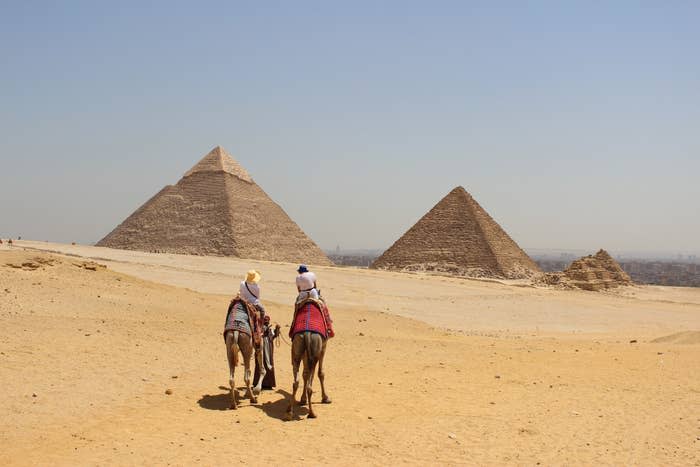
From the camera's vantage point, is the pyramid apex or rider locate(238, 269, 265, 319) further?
the pyramid apex

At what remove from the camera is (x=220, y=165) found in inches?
1895

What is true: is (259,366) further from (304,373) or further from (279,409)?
(304,373)

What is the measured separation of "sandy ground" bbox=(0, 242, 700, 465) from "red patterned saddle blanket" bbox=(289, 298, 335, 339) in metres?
0.92

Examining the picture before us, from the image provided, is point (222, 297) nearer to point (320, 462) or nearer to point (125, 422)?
point (125, 422)

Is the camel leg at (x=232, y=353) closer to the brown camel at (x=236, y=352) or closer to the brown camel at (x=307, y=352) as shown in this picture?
the brown camel at (x=236, y=352)

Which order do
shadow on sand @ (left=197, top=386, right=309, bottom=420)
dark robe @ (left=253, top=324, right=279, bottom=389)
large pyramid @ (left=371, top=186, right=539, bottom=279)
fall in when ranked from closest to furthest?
shadow on sand @ (left=197, top=386, right=309, bottom=420), dark robe @ (left=253, top=324, right=279, bottom=389), large pyramid @ (left=371, top=186, right=539, bottom=279)

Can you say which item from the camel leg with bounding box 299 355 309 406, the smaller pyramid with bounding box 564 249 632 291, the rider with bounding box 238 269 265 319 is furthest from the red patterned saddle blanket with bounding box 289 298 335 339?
the smaller pyramid with bounding box 564 249 632 291

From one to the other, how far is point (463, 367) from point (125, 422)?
5.19 m

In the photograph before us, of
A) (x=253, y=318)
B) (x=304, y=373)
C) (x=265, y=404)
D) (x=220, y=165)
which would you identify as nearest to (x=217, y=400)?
(x=265, y=404)

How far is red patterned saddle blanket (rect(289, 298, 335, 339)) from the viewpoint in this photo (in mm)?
7090

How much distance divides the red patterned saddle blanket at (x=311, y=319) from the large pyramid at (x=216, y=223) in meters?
34.2

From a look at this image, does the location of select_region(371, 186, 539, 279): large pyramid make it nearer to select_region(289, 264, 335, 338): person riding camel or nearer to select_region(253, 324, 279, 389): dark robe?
select_region(253, 324, 279, 389): dark robe

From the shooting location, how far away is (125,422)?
21.9 feet

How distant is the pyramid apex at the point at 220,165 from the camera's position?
48.1 metres
